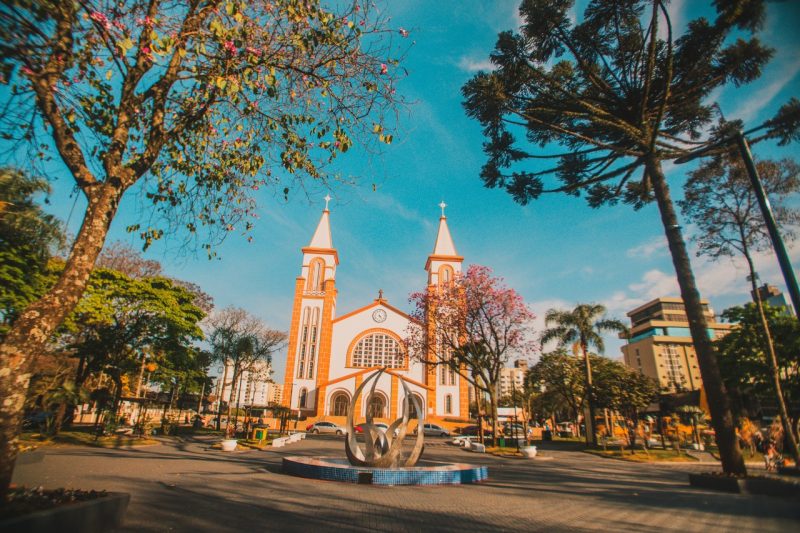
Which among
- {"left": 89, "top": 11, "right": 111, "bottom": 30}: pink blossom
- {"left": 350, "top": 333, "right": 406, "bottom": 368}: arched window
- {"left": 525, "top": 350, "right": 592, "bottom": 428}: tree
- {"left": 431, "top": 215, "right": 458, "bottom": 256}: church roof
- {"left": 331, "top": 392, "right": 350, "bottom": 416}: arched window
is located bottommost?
{"left": 331, "top": 392, "right": 350, "bottom": 416}: arched window

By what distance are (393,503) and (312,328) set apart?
36301mm

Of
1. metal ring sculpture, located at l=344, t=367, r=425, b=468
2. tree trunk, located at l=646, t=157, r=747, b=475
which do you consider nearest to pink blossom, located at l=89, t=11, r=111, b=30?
metal ring sculpture, located at l=344, t=367, r=425, b=468

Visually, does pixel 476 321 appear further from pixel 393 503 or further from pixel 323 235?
pixel 323 235

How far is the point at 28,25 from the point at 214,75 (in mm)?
1867

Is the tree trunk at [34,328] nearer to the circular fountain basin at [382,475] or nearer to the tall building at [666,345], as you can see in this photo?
the circular fountain basin at [382,475]

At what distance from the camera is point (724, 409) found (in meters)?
9.38

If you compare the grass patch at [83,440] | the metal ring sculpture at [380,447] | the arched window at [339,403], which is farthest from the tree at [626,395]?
the grass patch at [83,440]

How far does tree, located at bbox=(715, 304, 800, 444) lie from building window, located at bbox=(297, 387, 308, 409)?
34571mm

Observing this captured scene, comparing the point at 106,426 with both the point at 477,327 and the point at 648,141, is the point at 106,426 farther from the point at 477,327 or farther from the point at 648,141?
the point at 648,141

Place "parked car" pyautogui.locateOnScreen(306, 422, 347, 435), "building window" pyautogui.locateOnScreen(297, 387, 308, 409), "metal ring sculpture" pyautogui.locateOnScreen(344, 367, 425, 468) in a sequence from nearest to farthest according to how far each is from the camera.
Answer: "metal ring sculpture" pyautogui.locateOnScreen(344, 367, 425, 468) → "parked car" pyautogui.locateOnScreen(306, 422, 347, 435) → "building window" pyautogui.locateOnScreen(297, 387, 308, 409)

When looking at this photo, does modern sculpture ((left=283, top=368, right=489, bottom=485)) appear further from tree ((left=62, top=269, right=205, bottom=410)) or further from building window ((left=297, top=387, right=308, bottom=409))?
building window ((left=297, top=387, right=308, bottom=409))

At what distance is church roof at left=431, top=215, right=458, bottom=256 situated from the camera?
156ft

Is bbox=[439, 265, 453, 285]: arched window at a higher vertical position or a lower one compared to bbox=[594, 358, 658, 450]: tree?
higher

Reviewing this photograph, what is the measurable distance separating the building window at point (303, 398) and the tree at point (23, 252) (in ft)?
84.7
